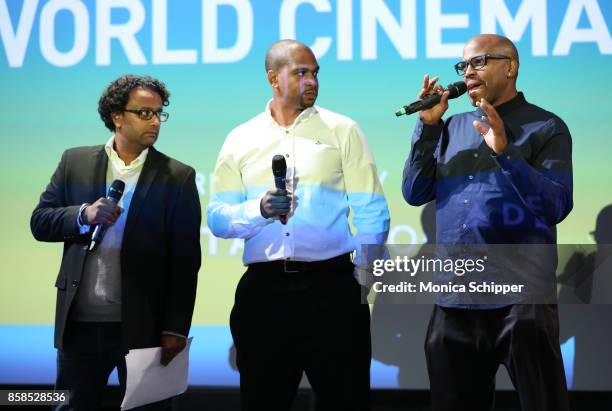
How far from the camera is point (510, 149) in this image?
2.79 m

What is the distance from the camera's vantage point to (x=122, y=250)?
127 inches

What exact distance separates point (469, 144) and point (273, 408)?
1.23m

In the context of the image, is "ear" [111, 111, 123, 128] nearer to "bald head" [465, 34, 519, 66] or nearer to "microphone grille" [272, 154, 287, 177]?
"microphone grille" [272, 154, 287, 177]

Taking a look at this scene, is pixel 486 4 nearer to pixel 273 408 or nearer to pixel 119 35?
pixel 119 35

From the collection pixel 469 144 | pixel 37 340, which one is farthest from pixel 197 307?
pixel 469 144

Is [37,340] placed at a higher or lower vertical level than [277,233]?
lower

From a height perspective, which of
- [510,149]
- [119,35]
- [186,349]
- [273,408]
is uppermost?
[119,35]

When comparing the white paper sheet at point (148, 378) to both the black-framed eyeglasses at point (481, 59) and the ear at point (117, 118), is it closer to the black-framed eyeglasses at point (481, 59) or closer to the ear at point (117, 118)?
the ear at point (117, 118)

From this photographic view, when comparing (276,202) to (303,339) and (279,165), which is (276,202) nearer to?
(279,165)

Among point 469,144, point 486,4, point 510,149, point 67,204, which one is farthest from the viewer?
point 486,4

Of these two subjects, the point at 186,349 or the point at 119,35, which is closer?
the point at 186,349

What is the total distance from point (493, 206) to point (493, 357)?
0.53m

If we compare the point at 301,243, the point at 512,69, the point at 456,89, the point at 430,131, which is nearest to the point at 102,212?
the point at 301,243

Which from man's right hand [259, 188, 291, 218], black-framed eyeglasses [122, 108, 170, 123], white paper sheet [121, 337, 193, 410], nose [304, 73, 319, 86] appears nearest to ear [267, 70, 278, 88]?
nose [304, 73, 319, 86]
